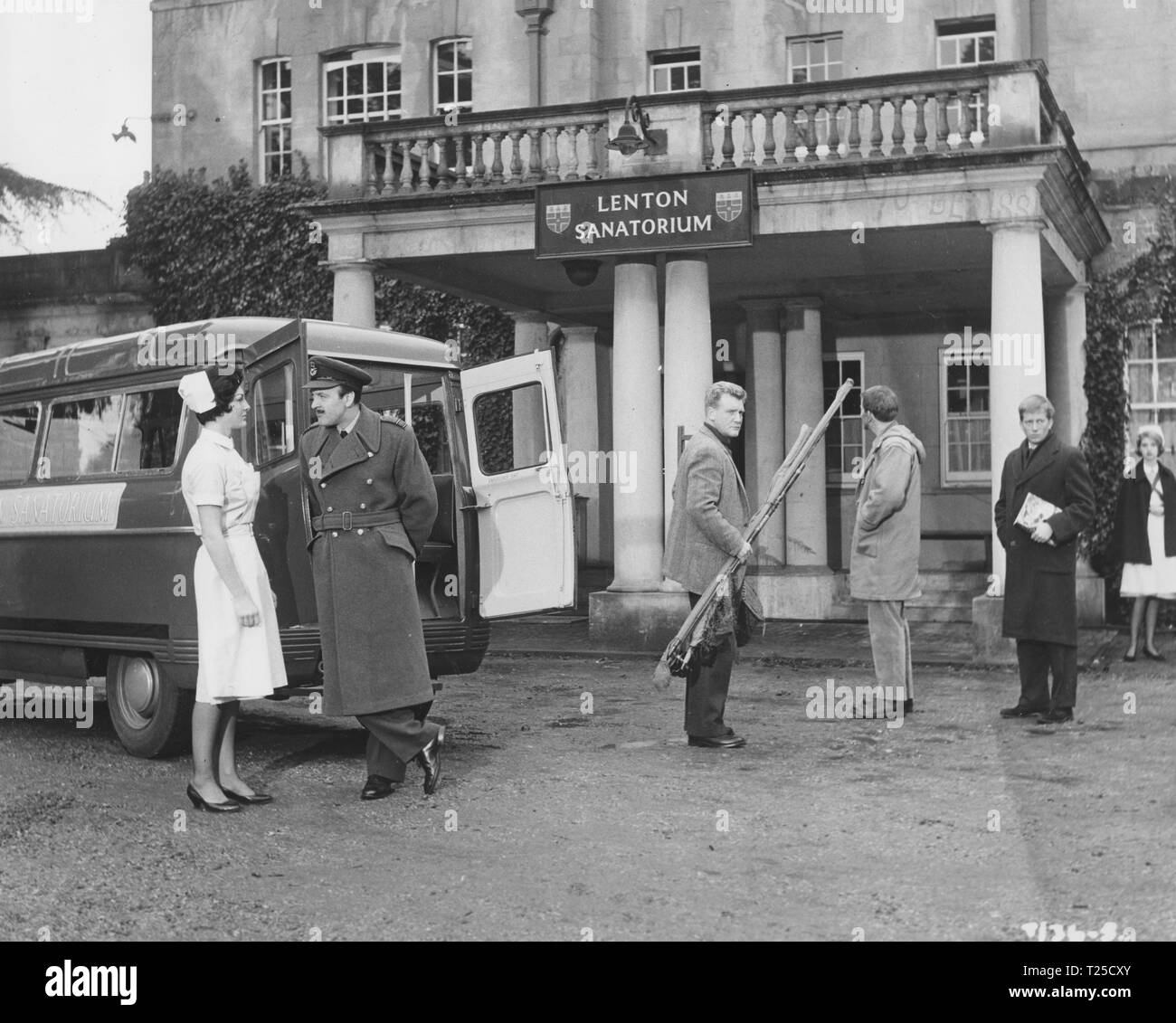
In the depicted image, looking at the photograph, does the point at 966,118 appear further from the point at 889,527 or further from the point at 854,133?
the point at 889,527

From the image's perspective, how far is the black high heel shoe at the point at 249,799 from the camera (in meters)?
7.29

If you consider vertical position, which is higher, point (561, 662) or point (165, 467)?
point (165, 467)

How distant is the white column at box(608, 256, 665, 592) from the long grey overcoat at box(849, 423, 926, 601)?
5073 millimetres

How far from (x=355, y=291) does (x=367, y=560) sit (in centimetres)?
852

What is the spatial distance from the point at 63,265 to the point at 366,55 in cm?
546

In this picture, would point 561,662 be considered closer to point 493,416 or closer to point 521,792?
point 521,792

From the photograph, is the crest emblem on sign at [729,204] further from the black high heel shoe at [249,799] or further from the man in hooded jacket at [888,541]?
the black high heel shoe at [249,799]

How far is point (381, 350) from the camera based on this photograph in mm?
9117

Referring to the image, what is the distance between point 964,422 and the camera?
61.5ft

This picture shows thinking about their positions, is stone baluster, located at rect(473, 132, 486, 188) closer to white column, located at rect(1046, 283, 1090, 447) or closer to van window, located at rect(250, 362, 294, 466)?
white column, located at rect(1046, 283, 1090, 447)

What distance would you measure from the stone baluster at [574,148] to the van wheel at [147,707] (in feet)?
24.1

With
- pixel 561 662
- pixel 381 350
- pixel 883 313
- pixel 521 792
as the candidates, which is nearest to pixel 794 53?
pixel 883 313
